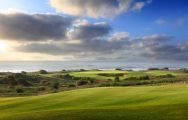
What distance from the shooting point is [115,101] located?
4153 cm

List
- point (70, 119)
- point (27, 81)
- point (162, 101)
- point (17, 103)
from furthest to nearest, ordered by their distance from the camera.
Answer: point (27, 81) < point (17, 103) < point (162, 101) < point (70, 119)

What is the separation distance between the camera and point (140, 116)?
2755 cm

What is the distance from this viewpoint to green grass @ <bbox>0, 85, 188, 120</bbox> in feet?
91.6

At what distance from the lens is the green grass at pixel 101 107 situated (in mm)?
27906

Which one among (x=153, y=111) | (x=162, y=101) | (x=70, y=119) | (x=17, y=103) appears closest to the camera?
(x=70, y=119)

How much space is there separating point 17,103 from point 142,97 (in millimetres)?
18502

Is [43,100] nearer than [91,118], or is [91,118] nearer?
[91,118]

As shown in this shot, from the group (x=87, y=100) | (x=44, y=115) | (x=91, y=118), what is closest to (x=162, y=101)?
(x=87, y=100)

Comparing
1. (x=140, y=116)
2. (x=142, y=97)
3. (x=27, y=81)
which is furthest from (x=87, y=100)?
(x=27, y=81)

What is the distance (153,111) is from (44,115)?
34.8 ft

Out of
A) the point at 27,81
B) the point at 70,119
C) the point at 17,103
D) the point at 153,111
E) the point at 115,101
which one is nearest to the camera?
the point at 70,119

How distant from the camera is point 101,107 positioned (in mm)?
36781

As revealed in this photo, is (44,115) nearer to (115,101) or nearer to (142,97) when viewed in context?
(115,101)

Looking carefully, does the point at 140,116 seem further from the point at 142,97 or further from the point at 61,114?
the point at 142,97
